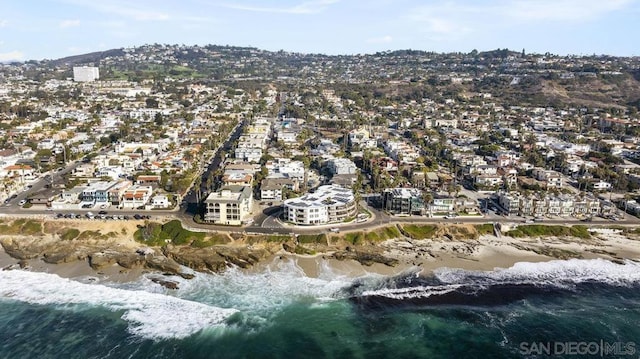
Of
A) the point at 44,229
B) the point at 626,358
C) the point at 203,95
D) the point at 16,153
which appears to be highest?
the point at 203,95

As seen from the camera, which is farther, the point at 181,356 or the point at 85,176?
the point at 85,176

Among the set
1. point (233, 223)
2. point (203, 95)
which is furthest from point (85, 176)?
point (203, 95)

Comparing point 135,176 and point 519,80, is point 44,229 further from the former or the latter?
point 519,80

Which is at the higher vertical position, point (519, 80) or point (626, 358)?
point (519, 80)

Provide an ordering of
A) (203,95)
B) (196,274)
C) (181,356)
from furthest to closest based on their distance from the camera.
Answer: (203,95) < (196,274) < (181,356)

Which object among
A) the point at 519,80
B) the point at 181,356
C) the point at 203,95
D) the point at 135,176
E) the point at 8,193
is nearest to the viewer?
the point at 181,356

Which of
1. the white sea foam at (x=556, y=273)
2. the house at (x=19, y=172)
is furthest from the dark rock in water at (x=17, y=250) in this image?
the white sea foam at (x=556, y=273)

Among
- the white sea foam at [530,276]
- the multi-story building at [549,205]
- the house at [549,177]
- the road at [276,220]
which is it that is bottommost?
the white sea foam at [530,276]

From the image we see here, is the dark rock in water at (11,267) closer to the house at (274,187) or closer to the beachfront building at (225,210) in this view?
the beachfront building at (225,210)
